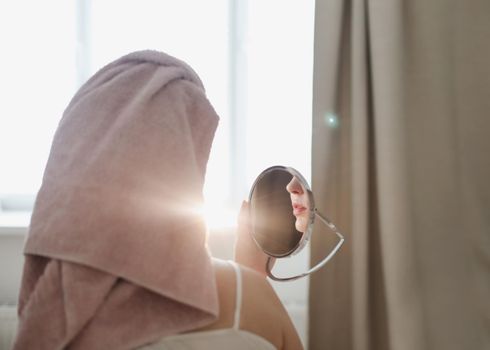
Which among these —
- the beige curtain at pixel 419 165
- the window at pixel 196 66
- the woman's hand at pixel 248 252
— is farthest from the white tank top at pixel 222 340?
the window at pixel 196 66

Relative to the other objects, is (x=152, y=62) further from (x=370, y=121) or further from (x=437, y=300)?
(x=437, y=300)

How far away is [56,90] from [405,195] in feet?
4.16

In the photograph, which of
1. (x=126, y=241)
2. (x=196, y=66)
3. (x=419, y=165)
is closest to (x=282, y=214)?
(x=126, y=241)

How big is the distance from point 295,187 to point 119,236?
0.39 m

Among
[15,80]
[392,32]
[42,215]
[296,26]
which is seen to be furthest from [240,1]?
[42,215]

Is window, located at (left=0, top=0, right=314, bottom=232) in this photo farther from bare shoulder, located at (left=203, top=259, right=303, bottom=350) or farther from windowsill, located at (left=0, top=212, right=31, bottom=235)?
bare shoulder, located at (left=203, top=259, right=303, bottom=350)

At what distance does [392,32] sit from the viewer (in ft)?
3.27

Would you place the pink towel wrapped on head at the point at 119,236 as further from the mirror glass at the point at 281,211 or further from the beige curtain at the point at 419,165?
the beige curtain at the point at 419,165

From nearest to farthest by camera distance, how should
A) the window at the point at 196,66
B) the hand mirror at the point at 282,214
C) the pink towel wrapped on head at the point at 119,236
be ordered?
the pink towel wrapped on head at the point at 119,236, the hand mirror at the point at 282,214, the window at the point at 196,66

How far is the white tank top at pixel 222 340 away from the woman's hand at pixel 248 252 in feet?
0.53

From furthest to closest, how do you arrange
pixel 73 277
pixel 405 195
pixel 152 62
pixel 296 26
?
pixel 296 26 < pixel 405 195 < pixel 152 62 < pixel 73 277

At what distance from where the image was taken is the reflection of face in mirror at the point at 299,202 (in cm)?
74

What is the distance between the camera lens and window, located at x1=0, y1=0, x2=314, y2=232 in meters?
1.35

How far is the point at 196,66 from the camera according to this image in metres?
1.38
